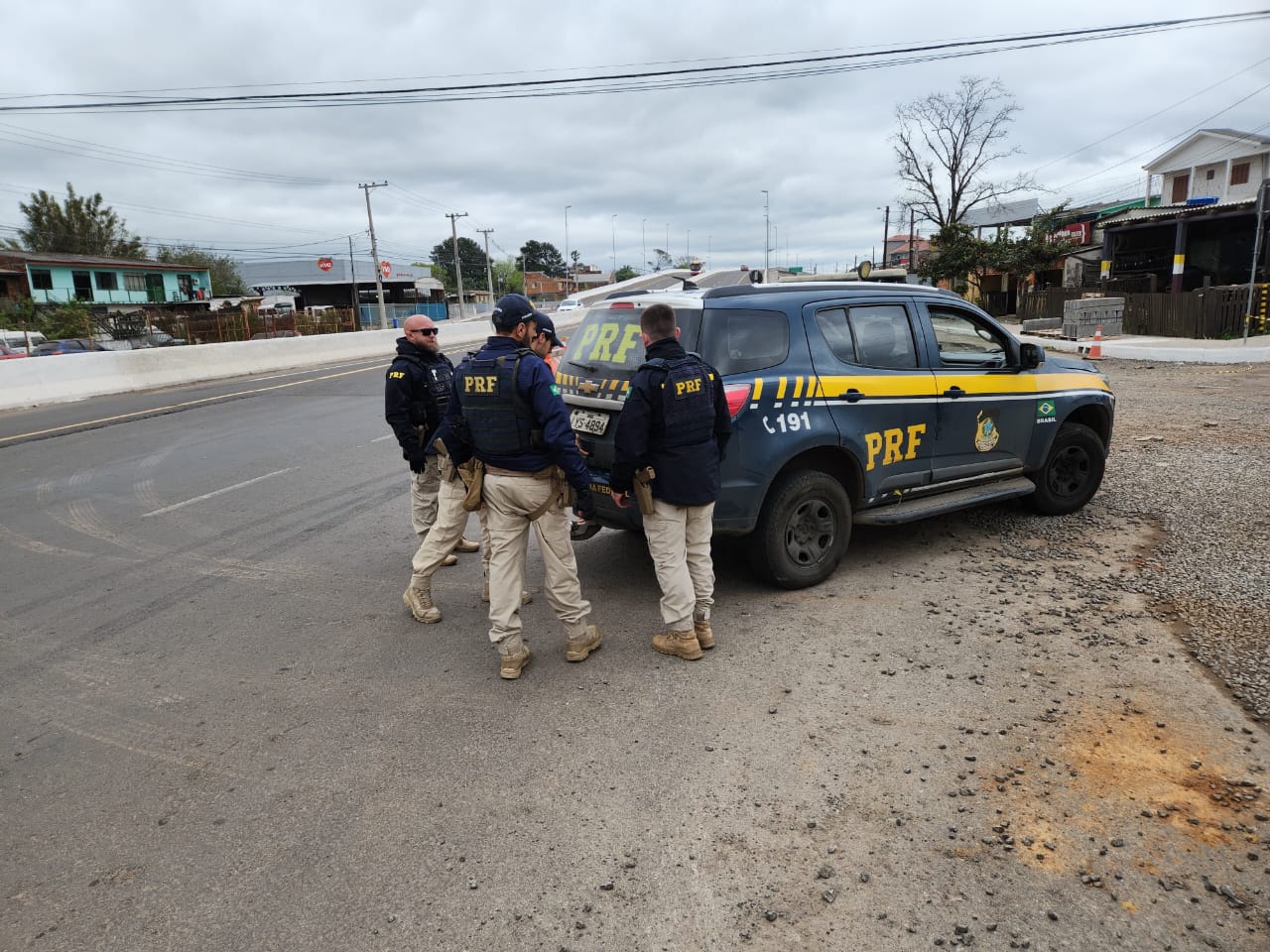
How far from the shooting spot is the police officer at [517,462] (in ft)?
13.2

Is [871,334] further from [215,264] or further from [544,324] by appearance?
[215,264]

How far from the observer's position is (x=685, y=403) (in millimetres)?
4145

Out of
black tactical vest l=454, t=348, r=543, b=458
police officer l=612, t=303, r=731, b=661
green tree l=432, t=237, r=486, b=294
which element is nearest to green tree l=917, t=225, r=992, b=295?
police officer l=612, t=303, r=731, b=661

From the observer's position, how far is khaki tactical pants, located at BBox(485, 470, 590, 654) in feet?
13.5

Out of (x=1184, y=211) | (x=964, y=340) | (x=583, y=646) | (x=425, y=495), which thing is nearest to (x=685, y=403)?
(x=583, y=646)

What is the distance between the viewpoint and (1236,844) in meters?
2.78

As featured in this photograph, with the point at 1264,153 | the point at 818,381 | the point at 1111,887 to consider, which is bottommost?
the point at 1111,887

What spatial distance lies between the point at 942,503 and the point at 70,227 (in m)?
82.3

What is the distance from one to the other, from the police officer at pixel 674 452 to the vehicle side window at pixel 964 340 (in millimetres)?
2278

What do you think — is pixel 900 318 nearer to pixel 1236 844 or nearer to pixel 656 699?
pixel 656 699

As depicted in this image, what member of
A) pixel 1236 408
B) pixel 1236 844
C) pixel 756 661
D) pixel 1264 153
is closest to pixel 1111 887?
pixel 1236 844

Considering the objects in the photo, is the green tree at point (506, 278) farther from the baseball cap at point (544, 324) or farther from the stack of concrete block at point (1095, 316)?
the baseball cap at point (544, 324)

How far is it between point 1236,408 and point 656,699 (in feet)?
36.1

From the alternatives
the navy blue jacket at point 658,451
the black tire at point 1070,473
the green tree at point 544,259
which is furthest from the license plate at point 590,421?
the green tree at point 544,259
